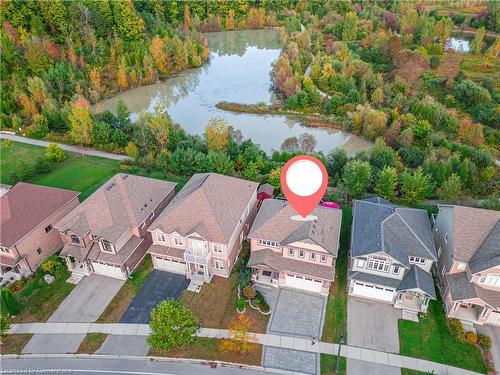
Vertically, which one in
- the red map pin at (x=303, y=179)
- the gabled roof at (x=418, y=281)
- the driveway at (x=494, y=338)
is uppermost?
the red map pin at (x=303, y=179)

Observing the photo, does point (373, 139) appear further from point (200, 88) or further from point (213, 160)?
point (200, 88)

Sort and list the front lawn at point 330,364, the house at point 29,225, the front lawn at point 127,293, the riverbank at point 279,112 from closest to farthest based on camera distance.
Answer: the front lawn at point 330,364 → the front lawn at point 127,293 → the house at point 29,225 → the riverbank at point 279,112

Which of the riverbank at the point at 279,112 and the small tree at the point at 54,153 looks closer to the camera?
the small tree at the point at 54,153

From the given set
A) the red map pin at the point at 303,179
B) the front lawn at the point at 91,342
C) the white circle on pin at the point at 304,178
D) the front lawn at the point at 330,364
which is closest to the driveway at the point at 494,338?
Answer: the front lawn at the point at 330,364

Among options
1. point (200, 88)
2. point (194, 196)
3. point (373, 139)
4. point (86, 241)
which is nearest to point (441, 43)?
point (373, 139)

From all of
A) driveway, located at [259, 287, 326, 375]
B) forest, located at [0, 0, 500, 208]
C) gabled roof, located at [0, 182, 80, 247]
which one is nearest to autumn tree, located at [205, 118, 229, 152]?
forest, located at [0, 0, 500, 208]

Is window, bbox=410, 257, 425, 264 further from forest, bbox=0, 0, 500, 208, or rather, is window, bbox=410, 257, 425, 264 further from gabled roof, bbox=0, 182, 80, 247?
gabled roof, bbox=0, 182, 80, 247

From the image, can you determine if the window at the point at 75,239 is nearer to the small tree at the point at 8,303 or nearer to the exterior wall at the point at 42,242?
the exterior wall at the point at 42,242
